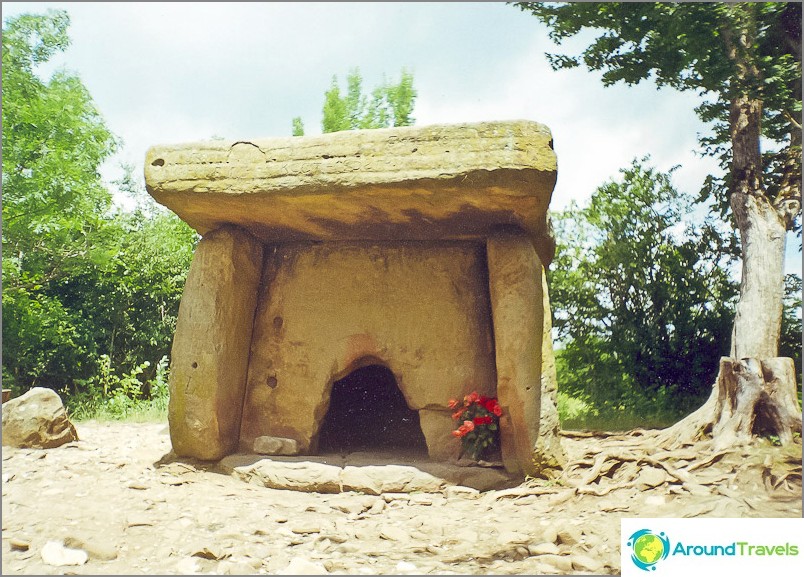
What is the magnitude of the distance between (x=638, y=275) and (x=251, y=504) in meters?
7.71

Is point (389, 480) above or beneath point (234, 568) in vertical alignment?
above

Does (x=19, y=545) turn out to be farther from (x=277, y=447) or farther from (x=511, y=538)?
(x=511, y=538)

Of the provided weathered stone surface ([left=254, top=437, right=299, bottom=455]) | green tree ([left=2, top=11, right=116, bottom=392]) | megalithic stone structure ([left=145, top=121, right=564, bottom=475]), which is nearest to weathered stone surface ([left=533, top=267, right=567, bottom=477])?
megalithic stone structure ([left=145, top=121, right=564, bottom=475])

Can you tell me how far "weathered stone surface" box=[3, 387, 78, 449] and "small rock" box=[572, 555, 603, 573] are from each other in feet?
13.1

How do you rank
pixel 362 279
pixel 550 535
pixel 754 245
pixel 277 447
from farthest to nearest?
pixel 754 245, pixel 362 279, pixel 277 447, pixel 550 535

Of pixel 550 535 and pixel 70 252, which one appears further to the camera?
pixel 70 252

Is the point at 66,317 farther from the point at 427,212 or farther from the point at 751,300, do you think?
the point at 751,300

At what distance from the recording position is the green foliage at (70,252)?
23.2ft

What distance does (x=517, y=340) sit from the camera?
430 centimetres

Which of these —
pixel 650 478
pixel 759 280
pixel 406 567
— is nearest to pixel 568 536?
pixel 406 567

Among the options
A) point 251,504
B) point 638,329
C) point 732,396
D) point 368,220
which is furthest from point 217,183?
point 638,329

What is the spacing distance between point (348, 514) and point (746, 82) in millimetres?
6205

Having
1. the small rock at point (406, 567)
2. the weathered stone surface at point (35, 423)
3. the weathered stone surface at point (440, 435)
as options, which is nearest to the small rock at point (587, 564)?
the small rock at point (406, 567)

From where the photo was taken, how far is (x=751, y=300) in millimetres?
6438
